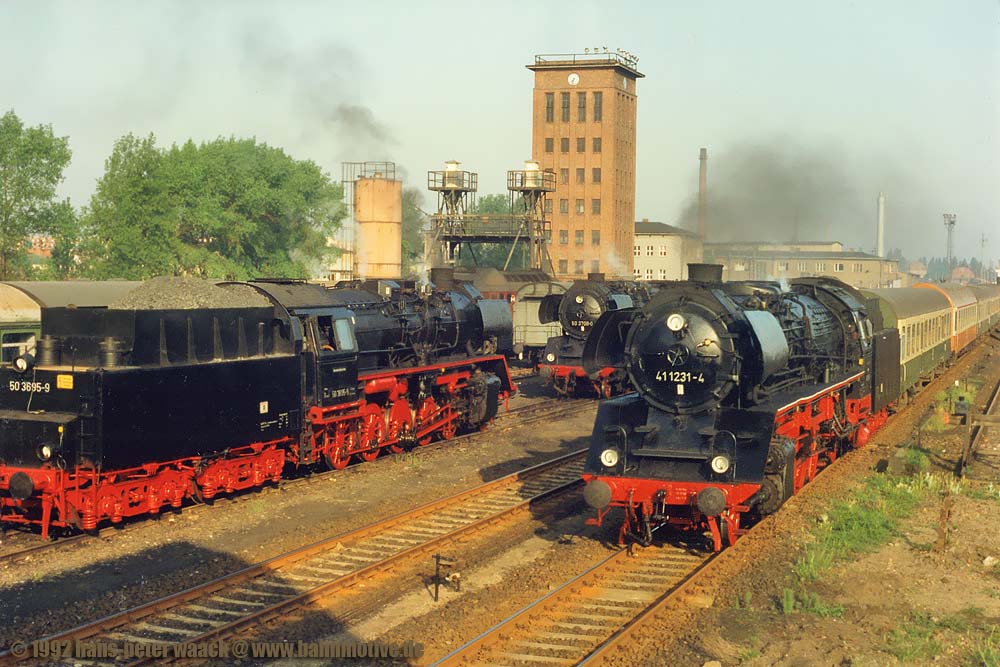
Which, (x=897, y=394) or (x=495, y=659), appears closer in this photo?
(x=495, y=659)

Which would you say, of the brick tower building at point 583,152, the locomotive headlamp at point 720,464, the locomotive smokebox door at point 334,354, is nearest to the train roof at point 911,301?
the locomotive smokebox door at point 334,354

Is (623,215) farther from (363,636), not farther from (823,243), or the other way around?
(363,636)

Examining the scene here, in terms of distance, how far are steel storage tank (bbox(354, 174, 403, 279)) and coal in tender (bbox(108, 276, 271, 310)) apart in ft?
120

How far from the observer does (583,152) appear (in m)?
81.6

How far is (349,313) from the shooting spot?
17656mm

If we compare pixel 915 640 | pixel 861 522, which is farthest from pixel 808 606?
pixel 861 522

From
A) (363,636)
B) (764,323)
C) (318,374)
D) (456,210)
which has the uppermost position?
(456,210)

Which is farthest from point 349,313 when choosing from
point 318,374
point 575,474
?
point 575,474

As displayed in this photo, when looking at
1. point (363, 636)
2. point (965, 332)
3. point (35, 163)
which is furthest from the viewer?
point (35, 163)

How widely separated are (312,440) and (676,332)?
275 inches

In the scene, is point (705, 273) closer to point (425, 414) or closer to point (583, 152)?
point (425, 414)

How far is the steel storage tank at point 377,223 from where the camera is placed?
171ft

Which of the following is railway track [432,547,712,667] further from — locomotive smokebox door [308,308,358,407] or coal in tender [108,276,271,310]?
coal in tender [108,276,271,310]

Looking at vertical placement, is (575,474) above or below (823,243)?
below
